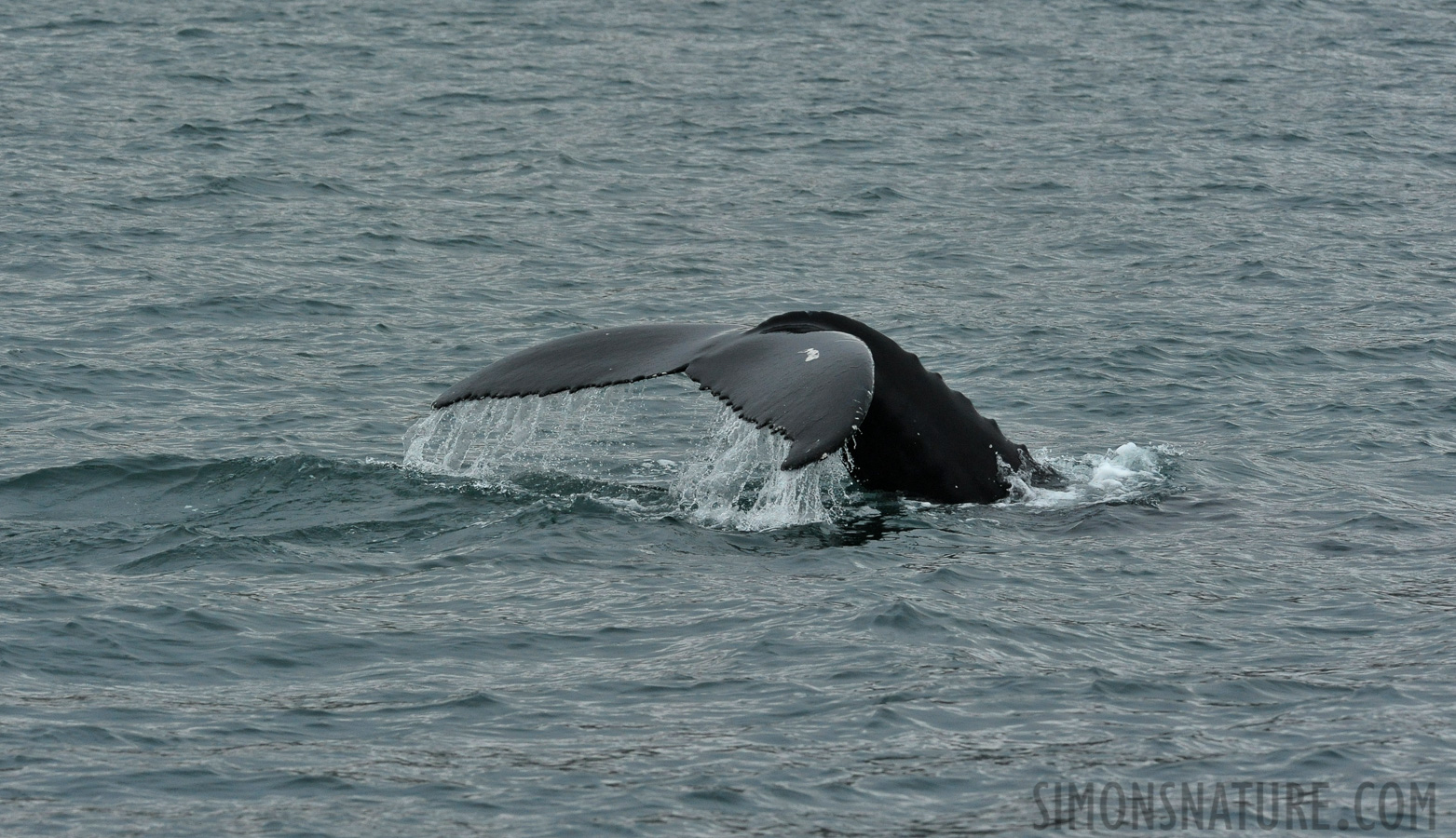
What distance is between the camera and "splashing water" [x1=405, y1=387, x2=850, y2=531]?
9148 mm

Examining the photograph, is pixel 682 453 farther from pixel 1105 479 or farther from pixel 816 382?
pixel 816 382

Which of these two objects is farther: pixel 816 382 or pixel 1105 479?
pixel 1105 479

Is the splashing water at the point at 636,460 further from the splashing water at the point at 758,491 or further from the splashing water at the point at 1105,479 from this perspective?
the splashing water at the point at 1105,479

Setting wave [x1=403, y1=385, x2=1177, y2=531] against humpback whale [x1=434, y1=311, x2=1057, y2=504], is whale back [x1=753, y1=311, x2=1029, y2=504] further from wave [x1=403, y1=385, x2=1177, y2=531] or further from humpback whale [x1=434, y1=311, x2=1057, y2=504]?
wave [x1=403, y1=385, x2=1177, y2=531]

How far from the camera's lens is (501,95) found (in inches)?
926

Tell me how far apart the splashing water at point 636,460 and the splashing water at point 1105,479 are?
108cm

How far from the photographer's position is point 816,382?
7145 mm

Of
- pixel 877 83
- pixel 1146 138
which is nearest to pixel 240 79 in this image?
pixel 877 83

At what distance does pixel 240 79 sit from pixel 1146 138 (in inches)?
454

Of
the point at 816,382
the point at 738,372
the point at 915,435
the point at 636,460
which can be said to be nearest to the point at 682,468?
the point at 636,460

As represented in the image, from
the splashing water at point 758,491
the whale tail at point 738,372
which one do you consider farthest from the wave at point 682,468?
the whale tail at point 738,372

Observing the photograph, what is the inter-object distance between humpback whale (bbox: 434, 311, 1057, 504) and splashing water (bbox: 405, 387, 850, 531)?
A: 0.19 meters

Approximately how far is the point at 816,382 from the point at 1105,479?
352 cm

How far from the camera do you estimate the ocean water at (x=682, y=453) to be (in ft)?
21.3
